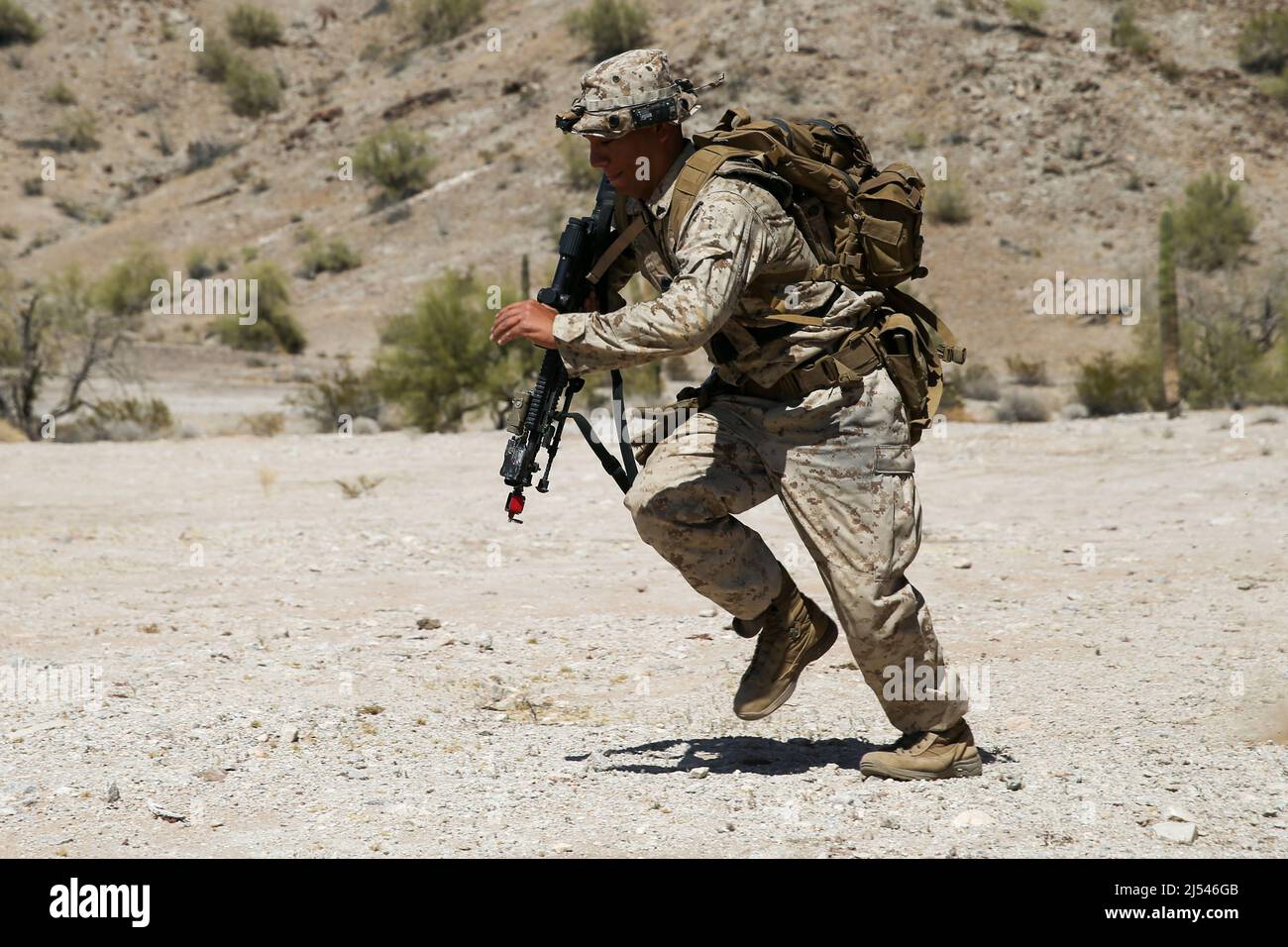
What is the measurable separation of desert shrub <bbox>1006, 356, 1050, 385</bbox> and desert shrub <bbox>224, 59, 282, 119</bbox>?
36.7 metres

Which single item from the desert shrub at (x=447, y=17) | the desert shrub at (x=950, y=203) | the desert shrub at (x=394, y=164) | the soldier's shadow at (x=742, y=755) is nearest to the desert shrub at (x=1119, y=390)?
the desert shrub at (x=950, y=203)

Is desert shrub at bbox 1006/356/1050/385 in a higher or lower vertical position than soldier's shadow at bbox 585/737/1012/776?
higher

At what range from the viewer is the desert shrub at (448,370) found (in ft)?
59.5

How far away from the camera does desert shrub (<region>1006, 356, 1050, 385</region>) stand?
24520 mm

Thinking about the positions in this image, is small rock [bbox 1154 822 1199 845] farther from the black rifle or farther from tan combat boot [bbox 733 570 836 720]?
the black rifle

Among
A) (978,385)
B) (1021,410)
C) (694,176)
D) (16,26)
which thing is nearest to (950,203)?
(978,385)

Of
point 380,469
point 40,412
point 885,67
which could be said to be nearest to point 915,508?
point 380,469

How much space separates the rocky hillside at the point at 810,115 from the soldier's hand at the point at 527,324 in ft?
77.3

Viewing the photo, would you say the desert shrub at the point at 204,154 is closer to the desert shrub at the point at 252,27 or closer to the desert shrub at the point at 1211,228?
the desert shrub at the point at 252,27

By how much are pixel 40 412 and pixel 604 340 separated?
57.0 feet

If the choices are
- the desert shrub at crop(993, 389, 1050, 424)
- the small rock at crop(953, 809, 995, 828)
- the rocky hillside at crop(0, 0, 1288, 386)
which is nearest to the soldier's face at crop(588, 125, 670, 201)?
the small rock at crop(953, 809, 995, 828)

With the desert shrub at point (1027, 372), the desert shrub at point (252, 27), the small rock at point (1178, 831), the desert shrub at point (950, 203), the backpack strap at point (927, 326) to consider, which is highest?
the desert shrub at point (252, 27)

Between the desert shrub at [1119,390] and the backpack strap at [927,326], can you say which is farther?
the desert shrub at [1119,390]

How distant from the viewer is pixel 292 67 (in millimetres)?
57781
